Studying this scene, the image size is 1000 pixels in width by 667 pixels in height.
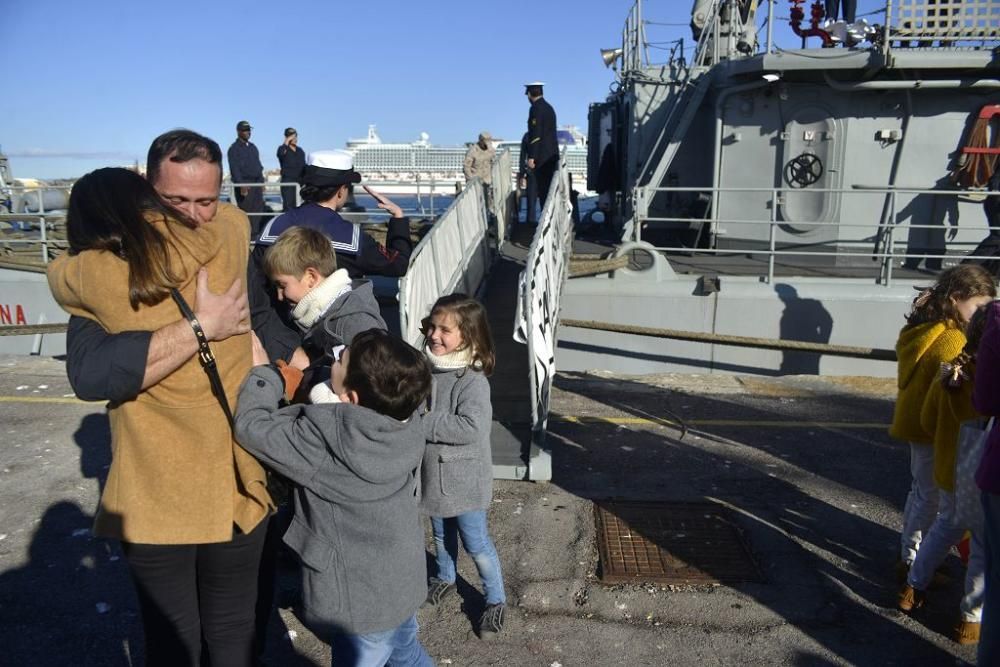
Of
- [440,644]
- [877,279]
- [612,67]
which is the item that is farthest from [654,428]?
[612,67]

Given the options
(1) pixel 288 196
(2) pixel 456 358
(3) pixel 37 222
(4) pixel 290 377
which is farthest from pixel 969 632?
(3) pixel 37 222

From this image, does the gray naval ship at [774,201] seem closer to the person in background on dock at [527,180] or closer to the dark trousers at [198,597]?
the person in background on dock at [527,180]

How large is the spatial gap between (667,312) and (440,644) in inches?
243

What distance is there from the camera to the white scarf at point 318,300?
9.40ft

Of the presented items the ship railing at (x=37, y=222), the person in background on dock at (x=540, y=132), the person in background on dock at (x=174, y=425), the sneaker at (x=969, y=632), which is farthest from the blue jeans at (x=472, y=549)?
the person in background on dock at (x=540, y=132)

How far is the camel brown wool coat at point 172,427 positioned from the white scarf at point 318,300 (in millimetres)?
602

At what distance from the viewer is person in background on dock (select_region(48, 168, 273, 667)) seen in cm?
199

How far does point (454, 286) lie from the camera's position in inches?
278

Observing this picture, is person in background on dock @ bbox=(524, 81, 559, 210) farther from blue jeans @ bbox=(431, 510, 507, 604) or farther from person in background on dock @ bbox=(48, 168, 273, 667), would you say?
person in background on dock @ bbox=(48, 168, 273, 667)

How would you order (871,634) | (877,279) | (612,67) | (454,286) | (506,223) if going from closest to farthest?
(871,634), (454,286), (877,279), (506,223), (612,67)

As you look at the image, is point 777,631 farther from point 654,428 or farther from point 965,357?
point 654,428

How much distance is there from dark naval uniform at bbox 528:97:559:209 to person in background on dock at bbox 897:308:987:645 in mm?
8010

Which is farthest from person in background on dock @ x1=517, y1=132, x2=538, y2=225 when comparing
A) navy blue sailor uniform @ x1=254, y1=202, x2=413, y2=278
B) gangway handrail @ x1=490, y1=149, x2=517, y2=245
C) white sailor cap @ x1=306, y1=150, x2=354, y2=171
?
navy blue sailor uniform @ x1=254, y1=202, x2=413, y2=278

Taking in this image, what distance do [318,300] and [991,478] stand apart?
7.85ft
